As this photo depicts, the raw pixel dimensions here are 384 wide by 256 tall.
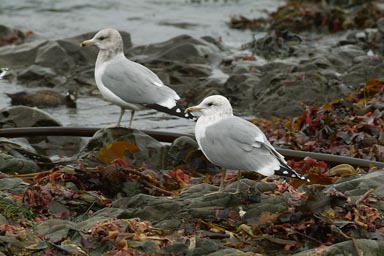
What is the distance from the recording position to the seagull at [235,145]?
16.4 ft

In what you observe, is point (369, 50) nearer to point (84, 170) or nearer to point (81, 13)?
point (81, 13)

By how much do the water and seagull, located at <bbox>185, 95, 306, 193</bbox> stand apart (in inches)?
356

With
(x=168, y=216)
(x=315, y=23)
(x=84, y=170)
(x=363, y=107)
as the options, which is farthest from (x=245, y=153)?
(x=315, y=23)

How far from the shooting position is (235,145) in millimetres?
5098

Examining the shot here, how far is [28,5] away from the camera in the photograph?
1736cm

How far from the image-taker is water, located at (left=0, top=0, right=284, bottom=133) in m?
15.4

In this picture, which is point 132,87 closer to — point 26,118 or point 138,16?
point 26,118

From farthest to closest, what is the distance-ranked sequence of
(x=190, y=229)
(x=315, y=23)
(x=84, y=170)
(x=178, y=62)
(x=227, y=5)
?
1. (x=227, y=5)
2. (x=315, y=23)
3. (x=178, y=62)
4. (x=84, y=170)
5. (x=190, y=229)

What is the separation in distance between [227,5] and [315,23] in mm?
3121

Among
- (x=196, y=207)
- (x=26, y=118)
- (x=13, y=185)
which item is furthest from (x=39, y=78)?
(x=196, y=207)

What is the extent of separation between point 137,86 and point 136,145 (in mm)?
816

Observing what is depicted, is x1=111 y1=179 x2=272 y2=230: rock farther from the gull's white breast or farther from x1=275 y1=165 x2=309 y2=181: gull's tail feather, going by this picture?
the gull's white breast

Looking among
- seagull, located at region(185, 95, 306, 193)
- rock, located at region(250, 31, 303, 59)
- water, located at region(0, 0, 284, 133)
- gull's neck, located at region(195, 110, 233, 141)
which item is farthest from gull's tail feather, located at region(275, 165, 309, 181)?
water, located at region(0, 0, 284, 133)

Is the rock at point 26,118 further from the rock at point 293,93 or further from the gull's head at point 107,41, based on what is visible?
the rock at point 293,93
